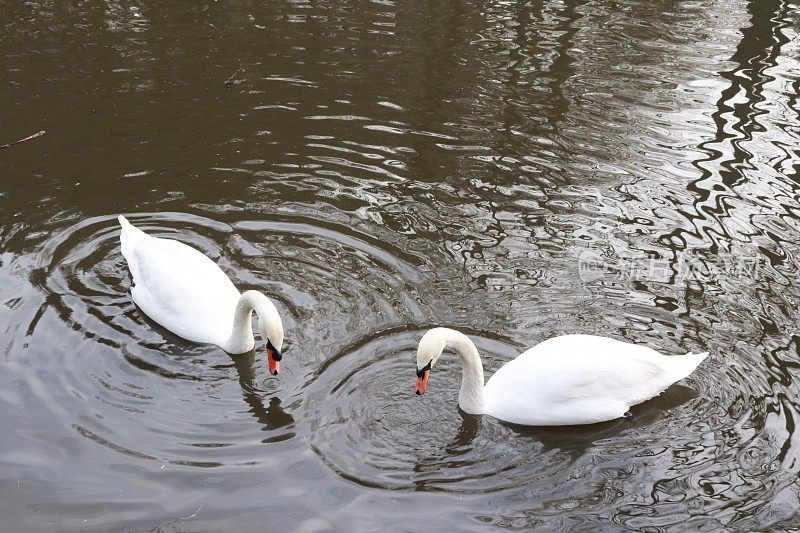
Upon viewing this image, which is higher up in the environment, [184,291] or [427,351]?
[427,351]

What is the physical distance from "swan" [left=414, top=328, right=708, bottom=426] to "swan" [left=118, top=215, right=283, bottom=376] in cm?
180

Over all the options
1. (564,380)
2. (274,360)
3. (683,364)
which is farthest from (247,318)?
(683,364)

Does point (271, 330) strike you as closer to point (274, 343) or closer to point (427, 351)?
point (274, 343)

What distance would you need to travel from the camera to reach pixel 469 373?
704cm

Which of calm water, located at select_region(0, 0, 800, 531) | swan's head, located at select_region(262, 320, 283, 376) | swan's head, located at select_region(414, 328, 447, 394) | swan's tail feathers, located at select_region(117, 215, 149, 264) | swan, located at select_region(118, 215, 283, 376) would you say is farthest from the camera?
swan's tail feathers, located at select_region(117, 215, 149, 264)

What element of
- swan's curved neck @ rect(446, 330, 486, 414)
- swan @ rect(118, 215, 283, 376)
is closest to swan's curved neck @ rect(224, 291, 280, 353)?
swan @ rect(118, 215, 283, 376)

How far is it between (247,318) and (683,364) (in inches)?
143

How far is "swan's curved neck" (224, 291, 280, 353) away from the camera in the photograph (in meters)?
7.19

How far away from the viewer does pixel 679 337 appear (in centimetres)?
792

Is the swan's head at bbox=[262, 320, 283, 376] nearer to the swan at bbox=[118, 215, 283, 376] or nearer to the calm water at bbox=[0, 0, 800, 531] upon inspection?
the calm water at bbox=[0, 0, 800, 531]

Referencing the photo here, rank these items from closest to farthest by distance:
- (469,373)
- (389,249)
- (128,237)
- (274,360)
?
(469,373), (274,360), (128,237), (389,249)

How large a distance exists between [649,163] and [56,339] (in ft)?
22.9

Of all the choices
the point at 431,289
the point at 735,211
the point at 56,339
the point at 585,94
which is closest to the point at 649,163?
the point at 735,211

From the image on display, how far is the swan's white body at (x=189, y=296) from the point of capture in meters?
7.81
